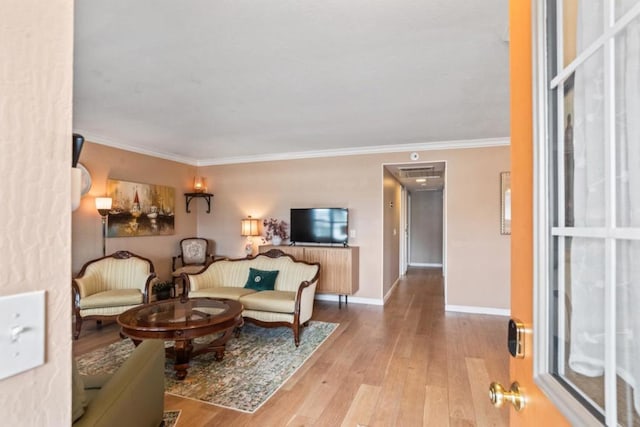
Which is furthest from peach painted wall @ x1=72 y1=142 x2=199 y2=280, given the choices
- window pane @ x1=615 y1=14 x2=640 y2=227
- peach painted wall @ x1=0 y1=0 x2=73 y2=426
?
window pane @ x1=615 y1=14 x2=640 y2=227

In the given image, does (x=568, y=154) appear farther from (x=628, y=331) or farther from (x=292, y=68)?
(x=292, y=68)

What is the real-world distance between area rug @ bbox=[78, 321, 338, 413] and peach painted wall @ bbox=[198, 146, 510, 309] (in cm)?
194

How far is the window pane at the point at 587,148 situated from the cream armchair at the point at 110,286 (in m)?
4.05

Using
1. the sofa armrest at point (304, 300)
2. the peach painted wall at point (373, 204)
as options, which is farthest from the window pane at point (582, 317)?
the peach painted wall at point (373, 204)

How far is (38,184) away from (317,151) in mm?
4912

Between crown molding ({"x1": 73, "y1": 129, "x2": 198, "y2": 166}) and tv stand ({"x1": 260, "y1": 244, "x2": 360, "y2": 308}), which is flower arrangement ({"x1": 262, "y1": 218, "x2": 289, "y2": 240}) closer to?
tv stand ({"x1": 260, "y1": 244, "x2": 360, "y2": 308})

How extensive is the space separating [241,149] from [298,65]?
3.03m

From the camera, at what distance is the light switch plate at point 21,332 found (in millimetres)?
503

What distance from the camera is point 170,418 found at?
214cm

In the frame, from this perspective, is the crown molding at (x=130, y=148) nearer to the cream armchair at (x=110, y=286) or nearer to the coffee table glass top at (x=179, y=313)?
the cream armchair at (x=110, y=286)

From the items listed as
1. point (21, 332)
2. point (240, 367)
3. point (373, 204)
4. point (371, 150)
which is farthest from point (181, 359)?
point (371, 150)

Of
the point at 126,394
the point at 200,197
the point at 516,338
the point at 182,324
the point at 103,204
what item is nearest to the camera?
the point at 516,338

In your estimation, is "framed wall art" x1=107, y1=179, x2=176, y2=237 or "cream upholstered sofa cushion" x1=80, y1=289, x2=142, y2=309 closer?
"cream upholstered sofa cushion" x1=80, y1=289, x2=142, y2=309

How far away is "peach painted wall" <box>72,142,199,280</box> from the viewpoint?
4.30 metres
